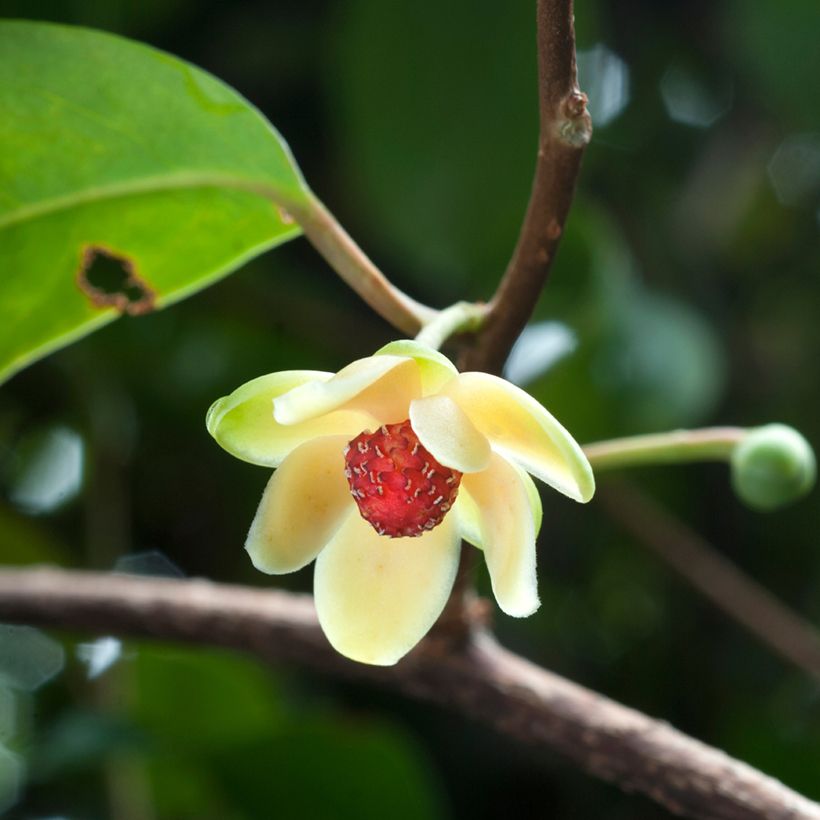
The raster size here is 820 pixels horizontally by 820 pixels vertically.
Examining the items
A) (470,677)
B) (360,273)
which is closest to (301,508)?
(360,273)

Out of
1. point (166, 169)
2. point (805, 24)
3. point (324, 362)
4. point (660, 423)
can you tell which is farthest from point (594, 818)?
point (166, 169)

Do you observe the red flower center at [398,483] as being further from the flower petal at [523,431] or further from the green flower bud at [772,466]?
the green flower bud at [772,466]

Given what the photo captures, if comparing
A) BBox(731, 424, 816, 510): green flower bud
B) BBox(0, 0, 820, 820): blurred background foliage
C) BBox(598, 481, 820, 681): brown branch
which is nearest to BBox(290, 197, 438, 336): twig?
BBox(731, 424, 816, 510): green flower bud

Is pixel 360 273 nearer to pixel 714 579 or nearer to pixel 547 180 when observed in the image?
pixel 547 180

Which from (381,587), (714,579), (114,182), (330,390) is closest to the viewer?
(330,390)

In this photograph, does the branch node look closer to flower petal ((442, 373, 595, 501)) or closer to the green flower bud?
flower petal ((442, 373, 595, 501))

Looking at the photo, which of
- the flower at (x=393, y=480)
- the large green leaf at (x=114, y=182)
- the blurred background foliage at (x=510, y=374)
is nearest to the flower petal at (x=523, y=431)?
the flower at (x=393, y=480)
